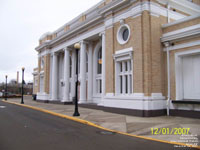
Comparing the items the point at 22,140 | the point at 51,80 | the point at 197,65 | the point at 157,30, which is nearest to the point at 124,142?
the point at 22,140

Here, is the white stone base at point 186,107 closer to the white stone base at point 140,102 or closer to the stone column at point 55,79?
the white stone base at point 140,102

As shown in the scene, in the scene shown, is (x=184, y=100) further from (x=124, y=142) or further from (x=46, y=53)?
(x=46, y=53)

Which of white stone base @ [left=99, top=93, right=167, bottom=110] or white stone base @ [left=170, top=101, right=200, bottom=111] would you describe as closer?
white stone base @ [left=170, top=101, right=200, bottom=111]

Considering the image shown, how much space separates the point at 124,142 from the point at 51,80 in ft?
72.0

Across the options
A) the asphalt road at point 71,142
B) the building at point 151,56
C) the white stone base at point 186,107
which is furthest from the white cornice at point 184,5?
the asphalt road at point 71,142

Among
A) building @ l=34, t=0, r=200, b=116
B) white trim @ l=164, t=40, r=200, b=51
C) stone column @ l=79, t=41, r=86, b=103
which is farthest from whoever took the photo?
stone column @ l=79, t=41, r=86, b=103

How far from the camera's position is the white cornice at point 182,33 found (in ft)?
36.5

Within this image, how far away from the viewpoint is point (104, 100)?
1513 cm

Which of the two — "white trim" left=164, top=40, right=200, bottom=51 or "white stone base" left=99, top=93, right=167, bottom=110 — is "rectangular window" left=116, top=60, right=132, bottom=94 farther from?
"white trim" left=164, top=40, right=200, bottom=51

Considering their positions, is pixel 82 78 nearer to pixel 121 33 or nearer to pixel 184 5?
pixel 121 33

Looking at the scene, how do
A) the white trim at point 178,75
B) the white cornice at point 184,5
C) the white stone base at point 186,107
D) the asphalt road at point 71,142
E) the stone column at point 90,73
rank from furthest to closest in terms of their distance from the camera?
the stone column at point 90,73, the white cornice at point 184,5, the white trim at point 178,75, the white stone base at point 186,107, the asphalt road at point 71,142

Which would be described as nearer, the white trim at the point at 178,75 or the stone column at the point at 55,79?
the white trim at the point at 178,75

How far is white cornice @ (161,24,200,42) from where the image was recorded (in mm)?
11117
